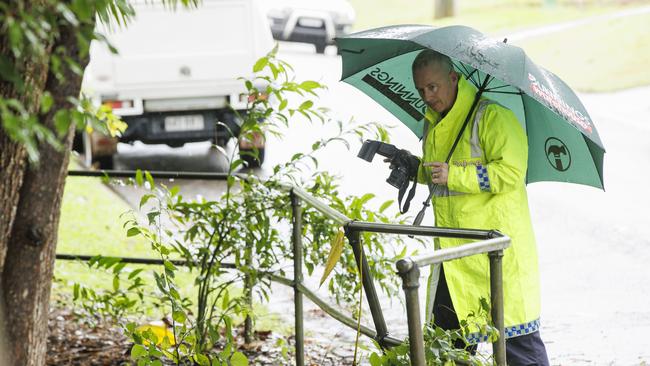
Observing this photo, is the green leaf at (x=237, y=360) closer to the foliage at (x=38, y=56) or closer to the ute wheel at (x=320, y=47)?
the foliage at (x=38, y=56)

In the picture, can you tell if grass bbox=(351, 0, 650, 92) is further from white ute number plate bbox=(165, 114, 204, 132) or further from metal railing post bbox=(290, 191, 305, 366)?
metal railing post bbox=(290, 191, 305, 366)

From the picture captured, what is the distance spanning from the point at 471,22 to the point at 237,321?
22.7m

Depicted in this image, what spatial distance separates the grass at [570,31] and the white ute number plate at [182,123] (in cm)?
941

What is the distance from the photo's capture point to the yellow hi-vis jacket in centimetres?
415

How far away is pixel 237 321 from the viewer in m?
6.75

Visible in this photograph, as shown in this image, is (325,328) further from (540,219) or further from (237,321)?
(540,219)

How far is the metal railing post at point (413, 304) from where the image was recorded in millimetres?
2959

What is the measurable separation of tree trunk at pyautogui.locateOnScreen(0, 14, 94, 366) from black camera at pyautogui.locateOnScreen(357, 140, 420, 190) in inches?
59.4

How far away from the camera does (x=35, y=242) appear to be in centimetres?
343

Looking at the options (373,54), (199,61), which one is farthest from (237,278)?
(199,61)

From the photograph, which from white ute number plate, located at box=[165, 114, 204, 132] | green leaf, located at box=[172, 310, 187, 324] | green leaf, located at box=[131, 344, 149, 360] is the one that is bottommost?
green leaf, located at box=[131, 344, 149, 360]

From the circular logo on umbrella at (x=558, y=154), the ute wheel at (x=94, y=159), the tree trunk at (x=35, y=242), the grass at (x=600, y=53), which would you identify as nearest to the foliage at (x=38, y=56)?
the tree trunk at (x=35, y=242)

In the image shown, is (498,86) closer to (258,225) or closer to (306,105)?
(306,105)

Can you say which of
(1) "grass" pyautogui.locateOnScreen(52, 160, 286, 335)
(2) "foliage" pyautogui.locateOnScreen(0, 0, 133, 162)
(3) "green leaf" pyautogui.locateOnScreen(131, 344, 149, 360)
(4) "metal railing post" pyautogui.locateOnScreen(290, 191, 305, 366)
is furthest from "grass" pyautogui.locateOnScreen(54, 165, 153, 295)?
(2) "foliage" pyautogui.locateOnScreen(0, 0, 133, 162)
